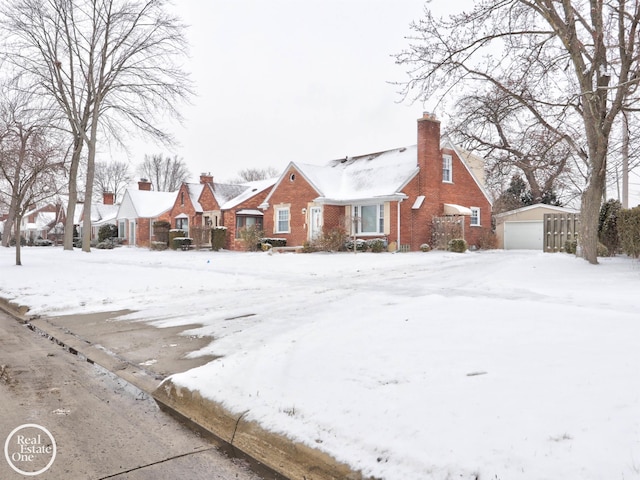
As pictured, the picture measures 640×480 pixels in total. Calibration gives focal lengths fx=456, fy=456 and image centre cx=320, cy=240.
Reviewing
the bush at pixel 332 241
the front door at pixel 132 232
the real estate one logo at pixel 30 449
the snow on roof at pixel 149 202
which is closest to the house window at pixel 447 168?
the bush at pixel 332 241

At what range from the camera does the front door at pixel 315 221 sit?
25159mm

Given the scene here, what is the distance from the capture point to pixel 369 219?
80.0 feet

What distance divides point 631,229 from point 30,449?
12.8 meters

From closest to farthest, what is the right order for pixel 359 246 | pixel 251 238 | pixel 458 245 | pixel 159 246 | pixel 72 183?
pixel 458 245 < pixel 359 246 < pixel 251 238 < pixel 72 183 < pixel 159 246

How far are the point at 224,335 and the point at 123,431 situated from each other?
2704 mm

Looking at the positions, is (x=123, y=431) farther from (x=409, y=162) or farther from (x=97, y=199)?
(x=97, y=199)

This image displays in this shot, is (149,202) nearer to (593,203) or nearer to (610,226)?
(610,226)

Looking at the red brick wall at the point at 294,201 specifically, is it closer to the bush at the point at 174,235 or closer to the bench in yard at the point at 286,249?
the bench in yard at the point at 286,249

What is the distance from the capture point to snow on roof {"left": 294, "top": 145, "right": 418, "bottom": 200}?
24047 millimetres

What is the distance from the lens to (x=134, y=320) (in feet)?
25.9

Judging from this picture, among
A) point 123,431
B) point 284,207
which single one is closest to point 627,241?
point 123,431

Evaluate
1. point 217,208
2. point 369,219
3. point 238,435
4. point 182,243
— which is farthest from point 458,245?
point 238,435

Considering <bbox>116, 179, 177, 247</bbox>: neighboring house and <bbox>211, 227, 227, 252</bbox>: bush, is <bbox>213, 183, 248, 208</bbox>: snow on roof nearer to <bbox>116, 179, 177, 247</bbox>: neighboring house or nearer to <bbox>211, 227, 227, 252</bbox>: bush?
<bbox>211, 227, 227, 252</bbox>: bush

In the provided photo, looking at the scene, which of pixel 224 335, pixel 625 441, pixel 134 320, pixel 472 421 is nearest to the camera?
pixel 625 441
